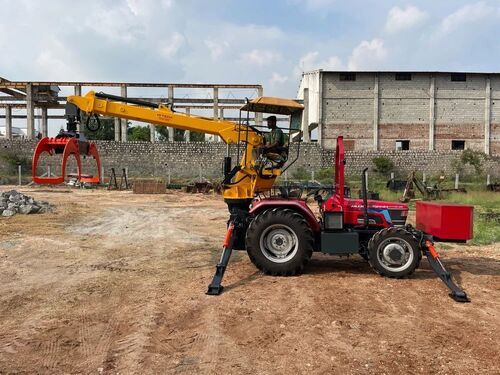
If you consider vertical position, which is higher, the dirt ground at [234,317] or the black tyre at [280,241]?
the black tyre at [280,241]

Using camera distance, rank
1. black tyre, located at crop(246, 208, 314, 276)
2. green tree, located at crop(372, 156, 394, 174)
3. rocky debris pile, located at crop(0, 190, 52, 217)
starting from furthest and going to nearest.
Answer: green tree, located at crop(372, 156, 394, 174)
rocky debris pile, located at crop(0, 190, 52, 217)
black tyre, located at crop(246, 208, 314, 276)

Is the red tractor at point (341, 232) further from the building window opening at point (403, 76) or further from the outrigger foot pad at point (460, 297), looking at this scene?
the building window opening at point (403, 76)

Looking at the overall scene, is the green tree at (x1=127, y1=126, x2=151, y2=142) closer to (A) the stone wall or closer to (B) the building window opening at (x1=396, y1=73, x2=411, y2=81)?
(A) the stone wall

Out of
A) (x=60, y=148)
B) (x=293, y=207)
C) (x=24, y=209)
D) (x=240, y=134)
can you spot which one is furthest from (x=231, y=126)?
(x=24, y=209)

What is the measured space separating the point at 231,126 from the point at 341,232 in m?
2.43

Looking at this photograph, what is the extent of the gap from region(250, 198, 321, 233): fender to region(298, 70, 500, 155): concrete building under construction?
31.9 meters

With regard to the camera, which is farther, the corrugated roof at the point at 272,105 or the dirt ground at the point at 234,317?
the corrugated roof at the point at 272,105

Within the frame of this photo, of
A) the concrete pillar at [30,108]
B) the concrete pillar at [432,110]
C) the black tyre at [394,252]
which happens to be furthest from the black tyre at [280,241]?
the concrete pillar at [30,108]

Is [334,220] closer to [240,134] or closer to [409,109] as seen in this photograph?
[240,134]

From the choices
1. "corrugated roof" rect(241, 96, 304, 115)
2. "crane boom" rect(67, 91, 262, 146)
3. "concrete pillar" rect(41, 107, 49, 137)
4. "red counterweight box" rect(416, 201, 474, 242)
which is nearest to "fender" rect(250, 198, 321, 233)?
"crane boom" rect(67, 91, 262, 146)

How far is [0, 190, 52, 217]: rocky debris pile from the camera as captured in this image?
13602 mm

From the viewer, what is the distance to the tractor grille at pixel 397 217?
23.5 ft

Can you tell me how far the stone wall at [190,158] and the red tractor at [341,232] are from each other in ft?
94.7

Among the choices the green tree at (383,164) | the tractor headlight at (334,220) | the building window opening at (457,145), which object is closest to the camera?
the tractor headlight at (334,220)
